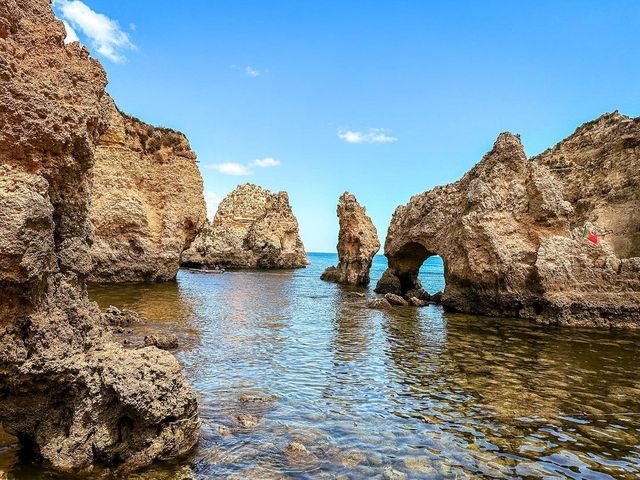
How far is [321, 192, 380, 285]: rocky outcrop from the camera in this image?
4475 cm

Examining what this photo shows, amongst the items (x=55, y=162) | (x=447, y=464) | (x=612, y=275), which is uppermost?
(x=55, y=162)

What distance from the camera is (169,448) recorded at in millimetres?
6176

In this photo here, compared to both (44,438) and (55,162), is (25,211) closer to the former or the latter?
(55,162)

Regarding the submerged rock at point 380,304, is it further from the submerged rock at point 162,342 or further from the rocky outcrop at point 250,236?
the rocky outcrop at point 250,236

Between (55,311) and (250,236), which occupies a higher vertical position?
(250,236)

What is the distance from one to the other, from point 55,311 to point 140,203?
31.0 metres

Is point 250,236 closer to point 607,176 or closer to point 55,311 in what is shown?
point 607,176

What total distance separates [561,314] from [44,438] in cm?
1994

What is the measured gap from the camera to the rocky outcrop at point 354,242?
44.8 meters

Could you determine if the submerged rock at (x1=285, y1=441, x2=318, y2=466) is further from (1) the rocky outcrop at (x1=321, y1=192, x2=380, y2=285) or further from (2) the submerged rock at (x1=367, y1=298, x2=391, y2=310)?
(1) the rocky outcrop at (x1=321, y1=192, x2=380, y2=285)

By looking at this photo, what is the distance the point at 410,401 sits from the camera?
9.44 metres

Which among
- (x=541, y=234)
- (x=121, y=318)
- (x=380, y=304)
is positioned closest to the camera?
(x=121, y=318)

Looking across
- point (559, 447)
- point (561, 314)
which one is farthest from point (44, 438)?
point (561, 314)

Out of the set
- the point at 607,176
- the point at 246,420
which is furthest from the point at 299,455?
the point at 607,176
